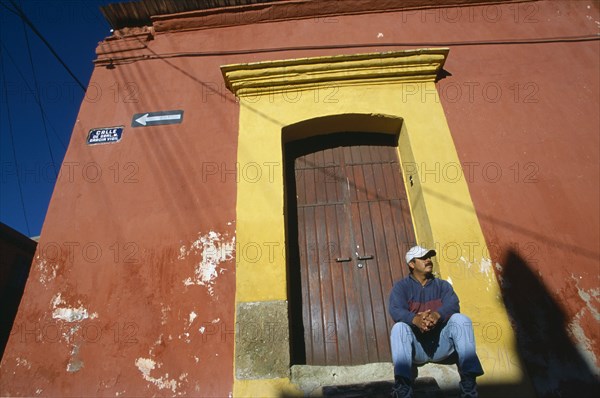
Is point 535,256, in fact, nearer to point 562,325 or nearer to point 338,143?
point 562,325

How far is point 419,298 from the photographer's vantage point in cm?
263

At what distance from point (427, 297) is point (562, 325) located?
113cm

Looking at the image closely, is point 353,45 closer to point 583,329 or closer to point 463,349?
point 463,349

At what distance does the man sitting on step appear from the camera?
217 centimetres

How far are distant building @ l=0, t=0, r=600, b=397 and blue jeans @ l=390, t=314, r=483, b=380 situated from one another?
0.50m

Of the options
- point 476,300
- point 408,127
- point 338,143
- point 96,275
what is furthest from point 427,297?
point 96,275

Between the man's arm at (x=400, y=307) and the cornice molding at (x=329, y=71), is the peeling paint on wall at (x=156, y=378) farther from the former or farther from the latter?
the cornice molding at (x=329, y=71)

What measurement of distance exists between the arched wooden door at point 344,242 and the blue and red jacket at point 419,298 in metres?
0.67

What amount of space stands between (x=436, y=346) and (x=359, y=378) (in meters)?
0.63

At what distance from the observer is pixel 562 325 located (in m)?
2.76

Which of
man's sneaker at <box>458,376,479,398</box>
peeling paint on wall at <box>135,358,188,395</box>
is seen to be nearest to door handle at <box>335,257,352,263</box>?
man's sneaker at <box>458,376,479,398</box>

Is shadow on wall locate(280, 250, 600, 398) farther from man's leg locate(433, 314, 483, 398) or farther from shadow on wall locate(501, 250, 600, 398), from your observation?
man's leg locate(433, 314, 483, 398)

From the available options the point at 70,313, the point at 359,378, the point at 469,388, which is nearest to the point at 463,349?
the point at 469,388

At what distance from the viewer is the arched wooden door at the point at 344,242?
316cm
